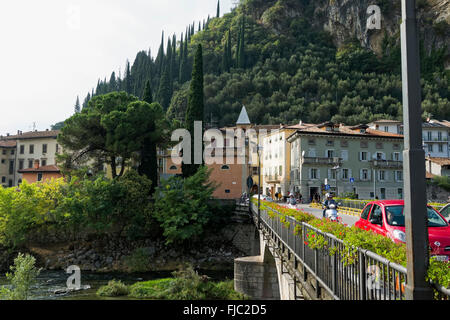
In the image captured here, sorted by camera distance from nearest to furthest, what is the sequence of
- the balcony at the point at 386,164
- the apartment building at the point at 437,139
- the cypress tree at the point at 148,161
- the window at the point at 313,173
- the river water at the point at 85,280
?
the river water at the point at 85,280, the cypress tree at the point at 148,161, the window at the point at 313,173, the balcony at the point at 386,164, the apartment building at the point at 437,139

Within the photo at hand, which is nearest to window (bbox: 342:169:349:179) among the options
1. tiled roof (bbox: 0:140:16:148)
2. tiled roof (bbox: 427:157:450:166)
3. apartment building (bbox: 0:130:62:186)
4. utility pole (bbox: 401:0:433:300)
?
tiled roof (bbox: 427:157:450:166)

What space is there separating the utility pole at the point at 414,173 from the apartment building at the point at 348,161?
150ft

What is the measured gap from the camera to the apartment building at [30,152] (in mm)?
58656

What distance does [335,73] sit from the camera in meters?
102

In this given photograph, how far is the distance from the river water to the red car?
17.6 metres

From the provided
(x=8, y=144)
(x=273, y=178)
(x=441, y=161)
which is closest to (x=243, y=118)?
(x=273, y=178)

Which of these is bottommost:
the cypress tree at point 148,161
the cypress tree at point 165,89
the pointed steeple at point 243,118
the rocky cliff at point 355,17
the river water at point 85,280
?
the river water at point 85,280

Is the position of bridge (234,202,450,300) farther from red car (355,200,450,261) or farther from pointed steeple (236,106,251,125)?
pointed steeple (236,106,251,125)

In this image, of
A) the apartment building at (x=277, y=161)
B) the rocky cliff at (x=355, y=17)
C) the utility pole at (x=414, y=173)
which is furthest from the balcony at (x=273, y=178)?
the rocky cliff at (x=355, y=17)

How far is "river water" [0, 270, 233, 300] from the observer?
70.6 ft

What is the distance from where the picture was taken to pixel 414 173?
3.33 metres

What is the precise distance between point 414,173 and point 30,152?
68.9 metres

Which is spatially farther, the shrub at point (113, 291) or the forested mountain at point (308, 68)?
the forested mountain at point (308, 68)

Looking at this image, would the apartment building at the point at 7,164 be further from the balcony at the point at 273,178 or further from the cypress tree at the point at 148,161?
the balcony at the point at 273,178
